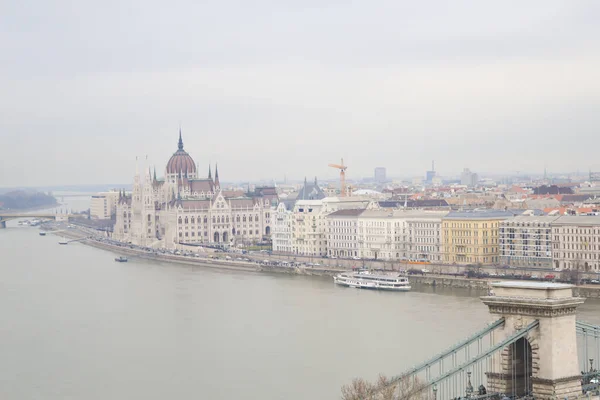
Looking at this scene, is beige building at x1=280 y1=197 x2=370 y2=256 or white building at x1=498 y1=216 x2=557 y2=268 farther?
beige building at x1=280 y1=197 x2=370 y2=256

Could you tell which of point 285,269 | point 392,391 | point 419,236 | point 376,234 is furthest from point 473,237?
point 392,391

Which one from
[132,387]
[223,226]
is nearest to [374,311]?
[132,387]

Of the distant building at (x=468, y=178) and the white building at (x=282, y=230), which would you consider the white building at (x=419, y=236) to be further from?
the distant building at (x=468, y=178)

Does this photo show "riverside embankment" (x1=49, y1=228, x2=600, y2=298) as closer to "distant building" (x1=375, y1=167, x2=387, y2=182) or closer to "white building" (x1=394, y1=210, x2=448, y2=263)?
"white building" (x1=394, y1=210, x2=448, y2=263)

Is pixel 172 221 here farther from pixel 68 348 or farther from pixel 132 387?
pixel 132 387

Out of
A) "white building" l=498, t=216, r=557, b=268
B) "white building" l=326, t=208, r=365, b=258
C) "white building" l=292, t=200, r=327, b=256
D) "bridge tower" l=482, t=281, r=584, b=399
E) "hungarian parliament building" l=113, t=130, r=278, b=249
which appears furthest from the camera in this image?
"hungarian parliament building" l=113, t=130, r=278, b=249

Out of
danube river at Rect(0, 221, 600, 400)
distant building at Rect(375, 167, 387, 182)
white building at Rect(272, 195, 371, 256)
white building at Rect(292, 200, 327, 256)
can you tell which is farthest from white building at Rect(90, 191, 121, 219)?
distant building at Rect(375, 167, 387, 182)

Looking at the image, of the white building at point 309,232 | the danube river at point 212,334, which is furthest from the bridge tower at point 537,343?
the white building at point 309,232
